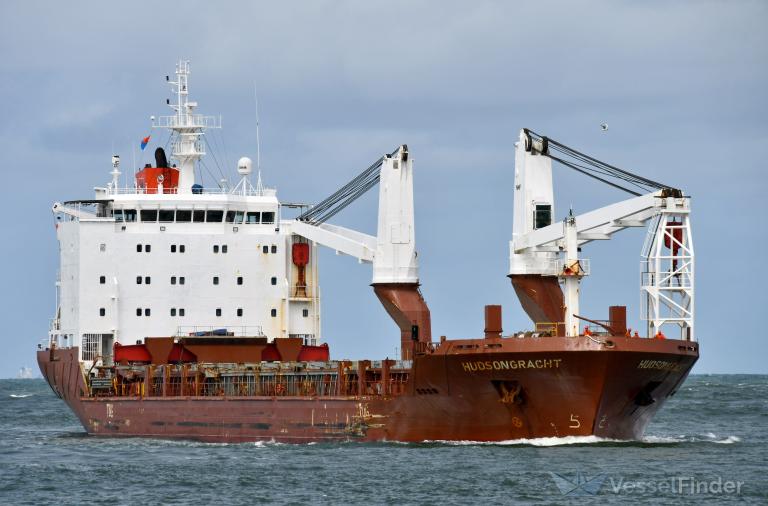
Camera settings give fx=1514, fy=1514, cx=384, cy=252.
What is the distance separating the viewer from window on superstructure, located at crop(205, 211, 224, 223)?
162ft

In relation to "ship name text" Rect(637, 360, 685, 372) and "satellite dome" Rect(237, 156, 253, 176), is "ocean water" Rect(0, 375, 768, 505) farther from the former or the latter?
"satellite dome" Rect(237, 156, 253, 176)

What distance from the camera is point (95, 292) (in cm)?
4897

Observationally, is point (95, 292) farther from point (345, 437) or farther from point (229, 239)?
point (345, 437)

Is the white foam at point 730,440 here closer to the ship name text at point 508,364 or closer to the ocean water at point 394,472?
the ocean water at point 394,472

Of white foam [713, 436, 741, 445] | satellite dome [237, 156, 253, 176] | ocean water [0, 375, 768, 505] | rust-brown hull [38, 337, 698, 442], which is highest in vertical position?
satellite dome [237, 156, 253, 176]

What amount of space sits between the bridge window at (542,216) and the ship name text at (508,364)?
8203mm

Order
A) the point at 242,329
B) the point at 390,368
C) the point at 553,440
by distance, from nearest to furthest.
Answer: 1. the point at 553,440
2. the point at 390,368
3. the point at 242,329

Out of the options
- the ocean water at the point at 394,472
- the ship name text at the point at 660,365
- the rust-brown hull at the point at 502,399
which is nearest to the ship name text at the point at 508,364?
the rust-brown hull at the point at 502,399

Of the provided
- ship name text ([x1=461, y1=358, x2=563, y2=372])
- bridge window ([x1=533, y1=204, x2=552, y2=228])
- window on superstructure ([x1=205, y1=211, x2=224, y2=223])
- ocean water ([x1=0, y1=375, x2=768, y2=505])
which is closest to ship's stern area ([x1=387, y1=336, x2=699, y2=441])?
ship name text ([x1=461, y1=358, x2=563, y2=372])

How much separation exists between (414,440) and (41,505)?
1148 centimetres

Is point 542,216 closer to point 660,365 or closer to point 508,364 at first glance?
point 660,365

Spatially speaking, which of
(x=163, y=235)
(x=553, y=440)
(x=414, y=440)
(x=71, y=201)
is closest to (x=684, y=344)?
(x=553, y=440)

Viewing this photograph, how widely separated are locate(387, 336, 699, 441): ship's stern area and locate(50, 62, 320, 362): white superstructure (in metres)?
10.4

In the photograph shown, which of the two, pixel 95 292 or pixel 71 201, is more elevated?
pixel 71 201
